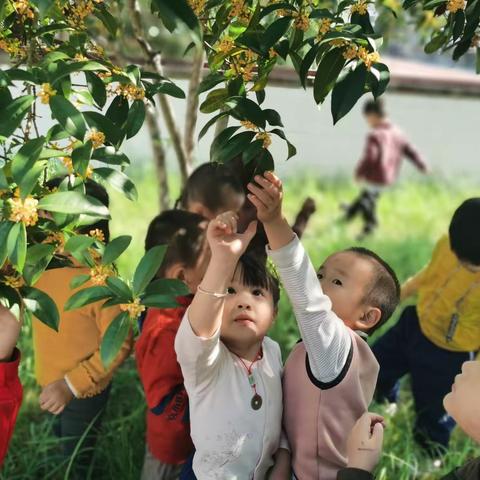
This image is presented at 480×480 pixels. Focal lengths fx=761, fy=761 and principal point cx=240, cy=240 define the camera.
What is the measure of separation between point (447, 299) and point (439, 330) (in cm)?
13

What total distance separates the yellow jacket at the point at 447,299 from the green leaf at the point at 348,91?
134cm

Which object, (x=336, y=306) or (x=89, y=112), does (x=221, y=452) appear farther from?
(x=89, y=112)

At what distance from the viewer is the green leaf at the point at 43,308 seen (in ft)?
4.64

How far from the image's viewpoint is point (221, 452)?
66.4 inches

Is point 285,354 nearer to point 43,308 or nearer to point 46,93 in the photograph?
point 43,308

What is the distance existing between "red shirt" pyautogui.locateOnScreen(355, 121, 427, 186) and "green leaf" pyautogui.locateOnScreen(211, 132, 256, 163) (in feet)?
16.1

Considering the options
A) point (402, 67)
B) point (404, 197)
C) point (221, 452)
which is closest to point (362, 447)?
point (221, 452)

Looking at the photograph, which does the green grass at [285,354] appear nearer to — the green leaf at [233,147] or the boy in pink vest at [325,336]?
the boy in pink vest at [325,336]

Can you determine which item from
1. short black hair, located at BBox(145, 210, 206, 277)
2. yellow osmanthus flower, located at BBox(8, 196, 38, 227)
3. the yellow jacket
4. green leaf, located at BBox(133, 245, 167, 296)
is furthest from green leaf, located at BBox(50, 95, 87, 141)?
the yellow jacket

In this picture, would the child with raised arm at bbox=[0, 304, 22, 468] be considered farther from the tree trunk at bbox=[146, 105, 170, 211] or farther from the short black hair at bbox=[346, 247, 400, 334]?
the tree trunk at bbox=[146, 105, 170, 211]

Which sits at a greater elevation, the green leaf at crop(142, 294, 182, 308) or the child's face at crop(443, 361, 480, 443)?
the green leaf at crop(142, 294, 182, 308)

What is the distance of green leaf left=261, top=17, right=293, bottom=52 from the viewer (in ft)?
4.78

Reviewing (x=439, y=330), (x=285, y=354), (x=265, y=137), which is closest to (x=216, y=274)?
(x=265, y=137)

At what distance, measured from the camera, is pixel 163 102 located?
2.94 meters
